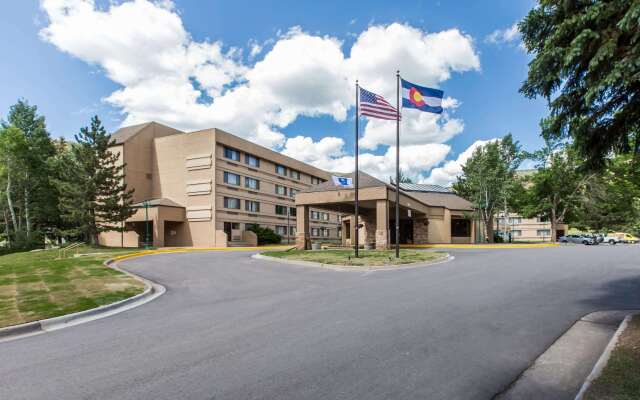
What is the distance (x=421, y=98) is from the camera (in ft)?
65.0

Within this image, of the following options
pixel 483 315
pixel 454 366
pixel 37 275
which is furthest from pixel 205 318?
pixel 37 275

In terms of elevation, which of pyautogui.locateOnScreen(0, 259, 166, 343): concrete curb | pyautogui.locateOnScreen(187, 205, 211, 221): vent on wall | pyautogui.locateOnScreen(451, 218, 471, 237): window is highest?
pyautogui.locateOnScreen(187, 205, 211, 221): vent on wall

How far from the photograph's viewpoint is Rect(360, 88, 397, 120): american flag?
19.6 meters

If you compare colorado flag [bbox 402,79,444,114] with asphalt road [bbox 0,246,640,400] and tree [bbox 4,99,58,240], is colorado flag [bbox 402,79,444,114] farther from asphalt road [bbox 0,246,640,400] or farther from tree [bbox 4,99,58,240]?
tree [bbox 4,99,58,240]

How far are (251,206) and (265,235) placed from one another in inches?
176

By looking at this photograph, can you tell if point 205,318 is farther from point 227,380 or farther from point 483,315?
point 483,315

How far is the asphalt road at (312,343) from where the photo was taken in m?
4.53

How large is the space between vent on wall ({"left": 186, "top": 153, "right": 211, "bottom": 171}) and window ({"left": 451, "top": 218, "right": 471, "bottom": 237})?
101ft

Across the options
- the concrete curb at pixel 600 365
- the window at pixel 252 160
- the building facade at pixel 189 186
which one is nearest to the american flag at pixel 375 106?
the concrete curb at pixel 600 365

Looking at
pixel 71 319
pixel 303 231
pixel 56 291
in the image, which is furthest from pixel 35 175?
pixel 71 319

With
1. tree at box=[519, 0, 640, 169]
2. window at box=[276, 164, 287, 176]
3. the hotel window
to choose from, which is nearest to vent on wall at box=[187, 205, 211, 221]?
the hotel window

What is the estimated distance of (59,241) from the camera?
47.3m

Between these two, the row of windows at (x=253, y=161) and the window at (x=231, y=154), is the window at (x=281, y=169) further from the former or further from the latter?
the window at (x=231, y=154)

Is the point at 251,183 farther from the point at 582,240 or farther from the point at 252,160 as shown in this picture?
the point at 582,240
